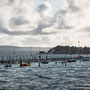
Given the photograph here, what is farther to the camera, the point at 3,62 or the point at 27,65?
the point at 3,62

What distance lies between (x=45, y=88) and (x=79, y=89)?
27.9 feet

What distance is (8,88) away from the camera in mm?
59594

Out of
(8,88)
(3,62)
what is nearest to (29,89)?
(8,88)

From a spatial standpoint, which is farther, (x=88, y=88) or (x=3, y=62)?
(x=3, y=62)

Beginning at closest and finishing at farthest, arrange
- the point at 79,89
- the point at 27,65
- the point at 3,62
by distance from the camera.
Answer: the point at 79,89
the point at 27,65
the point at 3,62

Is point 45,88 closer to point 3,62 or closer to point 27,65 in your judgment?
point 27,65

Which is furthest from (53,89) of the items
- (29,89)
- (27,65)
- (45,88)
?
(27,65)

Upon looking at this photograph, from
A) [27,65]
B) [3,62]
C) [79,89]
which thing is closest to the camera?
[79,89]

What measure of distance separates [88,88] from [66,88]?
5486 mm

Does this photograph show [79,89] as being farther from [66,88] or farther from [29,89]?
[29,89]

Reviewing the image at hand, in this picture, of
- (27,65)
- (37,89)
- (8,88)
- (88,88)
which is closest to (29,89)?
(37,89)

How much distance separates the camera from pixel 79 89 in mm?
57750

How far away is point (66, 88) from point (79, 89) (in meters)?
3.34

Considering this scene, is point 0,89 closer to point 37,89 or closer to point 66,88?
point 37,89
